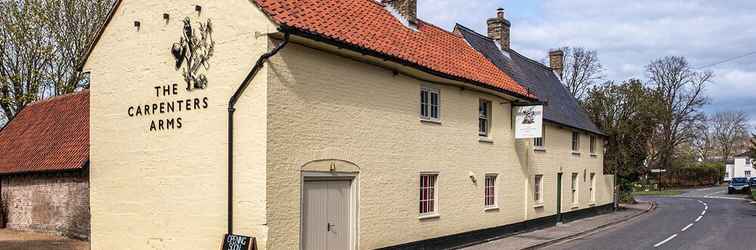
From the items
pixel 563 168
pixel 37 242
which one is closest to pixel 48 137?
pixel 37 242

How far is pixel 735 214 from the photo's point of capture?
30.2 meters

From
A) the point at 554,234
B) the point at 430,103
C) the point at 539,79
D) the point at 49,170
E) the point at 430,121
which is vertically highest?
the point at 539,79

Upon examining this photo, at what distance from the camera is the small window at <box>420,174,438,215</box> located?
15.8m

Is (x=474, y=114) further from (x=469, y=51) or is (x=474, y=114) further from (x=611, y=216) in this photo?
(x=611, y=216)

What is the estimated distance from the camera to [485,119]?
63.2 ft

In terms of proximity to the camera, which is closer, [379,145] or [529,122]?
[379,145]

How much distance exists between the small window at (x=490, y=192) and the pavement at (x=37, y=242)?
1142 centimetres

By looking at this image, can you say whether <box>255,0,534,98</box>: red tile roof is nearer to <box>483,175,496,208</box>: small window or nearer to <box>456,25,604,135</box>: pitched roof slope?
<box>456,25,604,135</box>: pitched roof slope

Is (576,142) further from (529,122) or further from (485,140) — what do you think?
(485,140)

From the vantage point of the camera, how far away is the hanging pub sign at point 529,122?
19.8m

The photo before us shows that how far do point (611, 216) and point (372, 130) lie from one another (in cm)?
1910

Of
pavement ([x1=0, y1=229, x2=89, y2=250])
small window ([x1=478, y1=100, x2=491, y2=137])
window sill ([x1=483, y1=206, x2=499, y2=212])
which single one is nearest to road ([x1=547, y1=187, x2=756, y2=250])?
window sill ([x1=483, y1=206, x2=499, y2=212])

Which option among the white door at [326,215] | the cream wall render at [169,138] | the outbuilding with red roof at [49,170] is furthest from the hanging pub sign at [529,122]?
the outbuilding with red roof at [49,170]

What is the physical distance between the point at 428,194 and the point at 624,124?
888 inches
